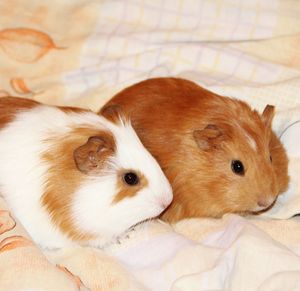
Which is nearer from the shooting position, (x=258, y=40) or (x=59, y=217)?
(x=59, y=217)

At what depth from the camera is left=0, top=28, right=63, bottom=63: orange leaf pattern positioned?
9.45 ft

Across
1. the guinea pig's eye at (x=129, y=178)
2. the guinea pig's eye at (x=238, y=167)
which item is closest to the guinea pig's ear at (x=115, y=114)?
the guinea pig's eye at (x=129, y=178)

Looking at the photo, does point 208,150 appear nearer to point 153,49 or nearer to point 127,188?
point 127,188

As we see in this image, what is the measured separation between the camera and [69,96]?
292 centimetres

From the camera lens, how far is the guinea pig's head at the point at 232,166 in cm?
234

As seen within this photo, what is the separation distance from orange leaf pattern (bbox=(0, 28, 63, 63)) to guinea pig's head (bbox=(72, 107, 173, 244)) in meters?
0.85

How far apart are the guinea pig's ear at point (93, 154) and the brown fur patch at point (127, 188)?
8 centimetres

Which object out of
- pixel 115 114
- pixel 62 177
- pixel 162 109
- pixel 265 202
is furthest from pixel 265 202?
pixel 62 177

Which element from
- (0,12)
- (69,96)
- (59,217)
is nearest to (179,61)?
(69,96)

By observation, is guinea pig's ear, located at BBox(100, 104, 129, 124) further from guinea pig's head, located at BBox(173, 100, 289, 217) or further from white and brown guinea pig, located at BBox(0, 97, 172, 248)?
guinea pig's head, located at BBox(173, 100, 289, 217)

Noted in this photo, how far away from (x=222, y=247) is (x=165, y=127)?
1.63 feet

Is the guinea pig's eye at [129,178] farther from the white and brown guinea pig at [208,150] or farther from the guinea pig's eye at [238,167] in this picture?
the guinea pig's eye at [238,167]

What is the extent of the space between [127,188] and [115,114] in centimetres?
30

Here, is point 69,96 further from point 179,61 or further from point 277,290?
point 277,290
